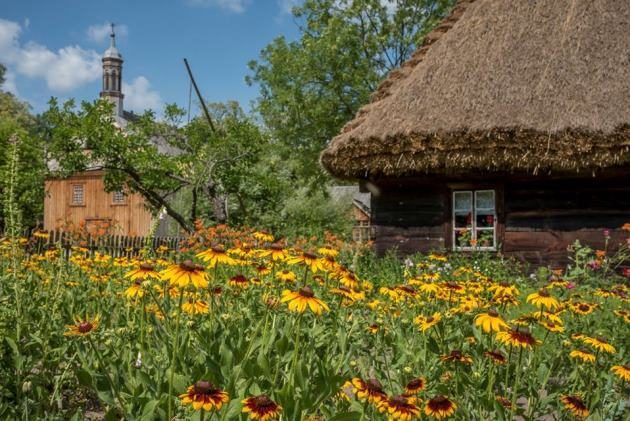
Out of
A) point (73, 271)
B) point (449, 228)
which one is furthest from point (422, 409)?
point (449, 228)

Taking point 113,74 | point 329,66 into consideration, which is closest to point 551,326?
point 329,66

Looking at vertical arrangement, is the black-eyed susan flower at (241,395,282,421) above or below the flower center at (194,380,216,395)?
below

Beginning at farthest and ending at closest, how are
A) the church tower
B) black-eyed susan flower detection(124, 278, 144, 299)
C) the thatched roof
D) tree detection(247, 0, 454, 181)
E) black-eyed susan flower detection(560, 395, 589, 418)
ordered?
the church tower < tree detection(247, 0, 454, 181) < the thatched roof < black-eyed susan flower detection(124, 278, 144, 299) < black-eyed susan flower detection(560, 395, 589, 418)

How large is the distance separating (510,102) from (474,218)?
6.00 ft

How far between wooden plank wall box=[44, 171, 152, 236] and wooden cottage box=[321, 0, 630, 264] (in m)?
16.3

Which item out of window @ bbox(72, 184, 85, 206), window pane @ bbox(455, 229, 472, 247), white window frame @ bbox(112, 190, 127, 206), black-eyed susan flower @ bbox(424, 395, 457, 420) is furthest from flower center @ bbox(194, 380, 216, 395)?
window @ bbox(72, 184, 85, 206)

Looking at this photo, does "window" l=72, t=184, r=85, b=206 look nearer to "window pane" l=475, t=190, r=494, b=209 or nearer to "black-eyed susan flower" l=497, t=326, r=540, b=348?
"window pane" l=475, t=190, r=494, b=209

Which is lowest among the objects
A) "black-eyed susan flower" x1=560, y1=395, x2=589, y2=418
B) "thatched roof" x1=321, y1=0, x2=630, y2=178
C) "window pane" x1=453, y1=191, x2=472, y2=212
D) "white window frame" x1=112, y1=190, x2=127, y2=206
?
"black-eyed susan flower" x1=560, y1=395, x2=589, y2=418

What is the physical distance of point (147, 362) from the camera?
2.24m

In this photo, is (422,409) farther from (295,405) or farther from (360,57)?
(360,57)

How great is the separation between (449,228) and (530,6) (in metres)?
3.88

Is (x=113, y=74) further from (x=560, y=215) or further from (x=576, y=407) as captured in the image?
(x=576, y=407)

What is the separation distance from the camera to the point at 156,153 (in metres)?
12.1

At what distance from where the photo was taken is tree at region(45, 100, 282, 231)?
1162 cm
